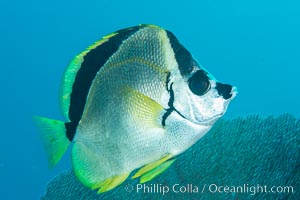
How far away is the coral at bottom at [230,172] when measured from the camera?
290cm

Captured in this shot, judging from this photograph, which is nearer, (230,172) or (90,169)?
(90,169)

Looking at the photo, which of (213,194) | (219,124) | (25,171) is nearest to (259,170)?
(213,194)

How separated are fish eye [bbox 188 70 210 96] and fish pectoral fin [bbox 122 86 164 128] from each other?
0.39 feet

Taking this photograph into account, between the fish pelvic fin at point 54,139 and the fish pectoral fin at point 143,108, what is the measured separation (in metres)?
0.22

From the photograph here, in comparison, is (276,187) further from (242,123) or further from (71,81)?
(71,81)

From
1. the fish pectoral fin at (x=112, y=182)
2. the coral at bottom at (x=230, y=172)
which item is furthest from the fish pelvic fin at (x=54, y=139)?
the coral at bottom at (x=230, y=172)

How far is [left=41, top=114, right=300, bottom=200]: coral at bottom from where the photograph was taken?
9.52 feet

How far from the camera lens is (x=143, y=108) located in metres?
1.02

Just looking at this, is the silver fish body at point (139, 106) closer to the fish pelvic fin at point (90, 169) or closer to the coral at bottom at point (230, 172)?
the fish pelvic fin at point (90, 169)

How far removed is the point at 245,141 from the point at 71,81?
2.56m

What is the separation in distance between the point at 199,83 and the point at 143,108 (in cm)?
18

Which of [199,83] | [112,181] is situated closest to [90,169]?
[112,181]

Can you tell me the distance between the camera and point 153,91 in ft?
3.42

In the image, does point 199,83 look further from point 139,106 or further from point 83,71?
point 83,71
